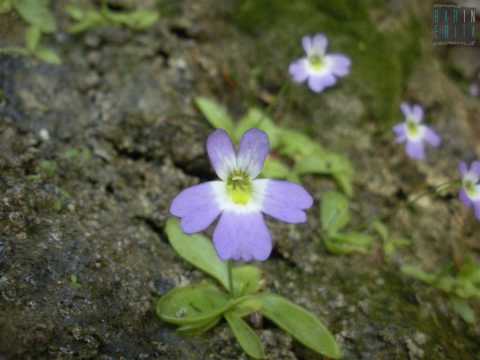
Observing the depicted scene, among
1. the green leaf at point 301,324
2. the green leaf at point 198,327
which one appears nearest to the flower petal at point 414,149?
the green leaf at point 301,324

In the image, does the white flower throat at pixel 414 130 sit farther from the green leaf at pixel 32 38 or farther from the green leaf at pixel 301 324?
the green leaf at pixel 32 38

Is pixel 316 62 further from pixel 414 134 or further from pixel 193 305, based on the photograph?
pixel 193 305

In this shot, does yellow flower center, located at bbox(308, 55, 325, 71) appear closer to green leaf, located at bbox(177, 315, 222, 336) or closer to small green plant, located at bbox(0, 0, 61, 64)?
small green plant, located at bbox(0, 0, 61, 64)

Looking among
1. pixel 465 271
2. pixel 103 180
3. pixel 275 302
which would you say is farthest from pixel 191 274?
pixel 465 271

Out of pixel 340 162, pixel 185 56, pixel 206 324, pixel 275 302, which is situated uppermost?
pixel 185 56

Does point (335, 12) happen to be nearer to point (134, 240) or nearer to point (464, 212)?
point (464, 212)

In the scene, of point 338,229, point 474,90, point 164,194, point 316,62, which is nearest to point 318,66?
point 316,62

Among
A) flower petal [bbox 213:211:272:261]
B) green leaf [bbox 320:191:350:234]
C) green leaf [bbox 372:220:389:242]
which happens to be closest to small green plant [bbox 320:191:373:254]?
green leaf [bbox 320:191:350:234]

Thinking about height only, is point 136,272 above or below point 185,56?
below
